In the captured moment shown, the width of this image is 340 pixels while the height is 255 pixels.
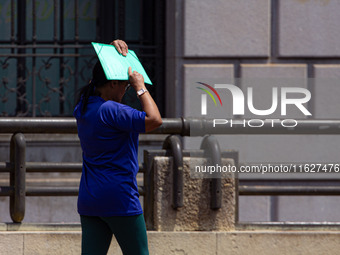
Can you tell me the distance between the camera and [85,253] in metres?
4.14

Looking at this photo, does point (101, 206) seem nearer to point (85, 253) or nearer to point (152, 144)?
point (85, 253)

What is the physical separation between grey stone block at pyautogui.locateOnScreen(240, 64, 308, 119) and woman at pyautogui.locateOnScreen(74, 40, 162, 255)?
5.24m

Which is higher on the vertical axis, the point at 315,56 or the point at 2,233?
the point at 315,56

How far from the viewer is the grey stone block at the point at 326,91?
934 cm

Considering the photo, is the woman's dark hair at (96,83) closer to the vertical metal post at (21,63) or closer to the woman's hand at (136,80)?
the woman's hand at (136,80)

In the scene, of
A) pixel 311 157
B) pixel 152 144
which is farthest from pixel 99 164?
pixel 311 157

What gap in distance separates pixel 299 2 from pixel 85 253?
6.00 m

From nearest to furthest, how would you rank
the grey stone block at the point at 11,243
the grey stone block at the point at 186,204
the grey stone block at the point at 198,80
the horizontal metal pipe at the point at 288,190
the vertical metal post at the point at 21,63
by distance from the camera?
the grey stone block at the point at 11,243, the grey stone block at the point at 186,204, the horizontal metal pipe at the point at 288,190, the grey stone block at the point at 198,80, the vertical metal post at the point at 21,63

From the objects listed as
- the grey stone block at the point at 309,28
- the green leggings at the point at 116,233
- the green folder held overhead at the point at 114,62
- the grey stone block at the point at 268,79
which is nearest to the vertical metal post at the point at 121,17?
the grey stone block at the point at 268,79

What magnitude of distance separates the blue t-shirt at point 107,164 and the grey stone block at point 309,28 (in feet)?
18.4

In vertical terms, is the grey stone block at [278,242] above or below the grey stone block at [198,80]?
below

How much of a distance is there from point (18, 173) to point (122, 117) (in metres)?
2.34

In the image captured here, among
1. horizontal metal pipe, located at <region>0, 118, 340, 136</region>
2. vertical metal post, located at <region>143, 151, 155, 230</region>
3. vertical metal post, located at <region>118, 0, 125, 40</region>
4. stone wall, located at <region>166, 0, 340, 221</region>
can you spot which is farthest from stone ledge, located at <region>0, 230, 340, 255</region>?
vertical metal post, located at <region>118, 0, 125, 40</region>

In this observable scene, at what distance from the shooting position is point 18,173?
605cm
